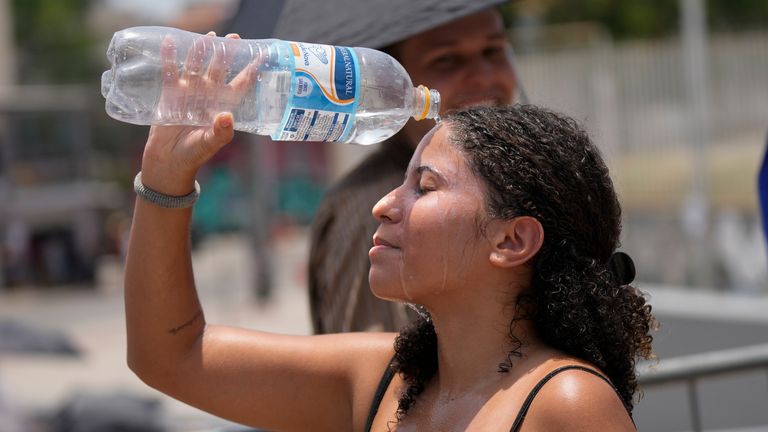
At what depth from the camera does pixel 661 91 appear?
9734mm

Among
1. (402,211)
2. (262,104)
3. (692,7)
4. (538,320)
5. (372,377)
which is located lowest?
(692,7)

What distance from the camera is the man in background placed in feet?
8.55

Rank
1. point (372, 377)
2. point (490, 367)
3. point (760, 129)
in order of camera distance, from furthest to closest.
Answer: point (760, 129)
point (372, 377)
point (490, 367)

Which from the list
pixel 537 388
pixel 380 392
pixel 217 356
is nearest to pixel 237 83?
pixel 217 356

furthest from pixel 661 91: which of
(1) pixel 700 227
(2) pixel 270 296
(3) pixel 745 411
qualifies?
(2) pixel 270 296

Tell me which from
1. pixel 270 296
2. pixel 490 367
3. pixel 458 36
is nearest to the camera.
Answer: pixel 490 367

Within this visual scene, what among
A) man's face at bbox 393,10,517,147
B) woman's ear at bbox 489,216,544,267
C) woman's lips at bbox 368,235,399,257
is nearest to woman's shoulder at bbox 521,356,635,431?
woman's ear at bbox 489,216,544,267

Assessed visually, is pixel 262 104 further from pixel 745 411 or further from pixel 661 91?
pixel 661 91

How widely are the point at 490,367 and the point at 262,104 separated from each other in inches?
27.7

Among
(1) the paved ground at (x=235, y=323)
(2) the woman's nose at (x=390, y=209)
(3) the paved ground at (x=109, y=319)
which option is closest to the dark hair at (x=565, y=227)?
(2) the woman's nose at (x=390, y=209)

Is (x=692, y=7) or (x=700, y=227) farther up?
(x=692, y=7)

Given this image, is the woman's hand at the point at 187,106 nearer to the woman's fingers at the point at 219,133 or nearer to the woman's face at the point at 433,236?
the woman's fingers at the point at 219,133

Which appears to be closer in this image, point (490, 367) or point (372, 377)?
point (490, 367)

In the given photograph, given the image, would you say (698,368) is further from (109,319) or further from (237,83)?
(109,319)
